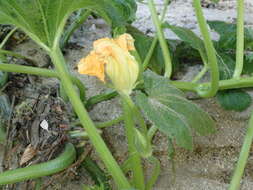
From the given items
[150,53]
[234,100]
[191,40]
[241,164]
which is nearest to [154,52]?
[150,53]

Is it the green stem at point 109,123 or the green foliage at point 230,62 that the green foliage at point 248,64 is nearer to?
the green foliage at point 230,62

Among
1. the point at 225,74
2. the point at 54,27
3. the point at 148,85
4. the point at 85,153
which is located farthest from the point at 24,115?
the point at 225,74

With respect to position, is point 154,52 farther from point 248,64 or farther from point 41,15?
point 41,15

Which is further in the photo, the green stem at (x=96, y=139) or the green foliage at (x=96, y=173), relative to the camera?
the green foliage at (x=96, y=173)

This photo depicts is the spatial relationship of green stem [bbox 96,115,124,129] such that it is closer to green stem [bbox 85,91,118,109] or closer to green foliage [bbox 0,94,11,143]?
green stem [bbox 85,91,118,109]

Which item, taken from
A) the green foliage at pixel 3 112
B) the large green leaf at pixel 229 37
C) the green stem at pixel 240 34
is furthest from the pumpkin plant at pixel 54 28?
the large green leaf at pixel 229 37

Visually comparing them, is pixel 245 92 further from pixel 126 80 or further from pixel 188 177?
pixel 126 80
